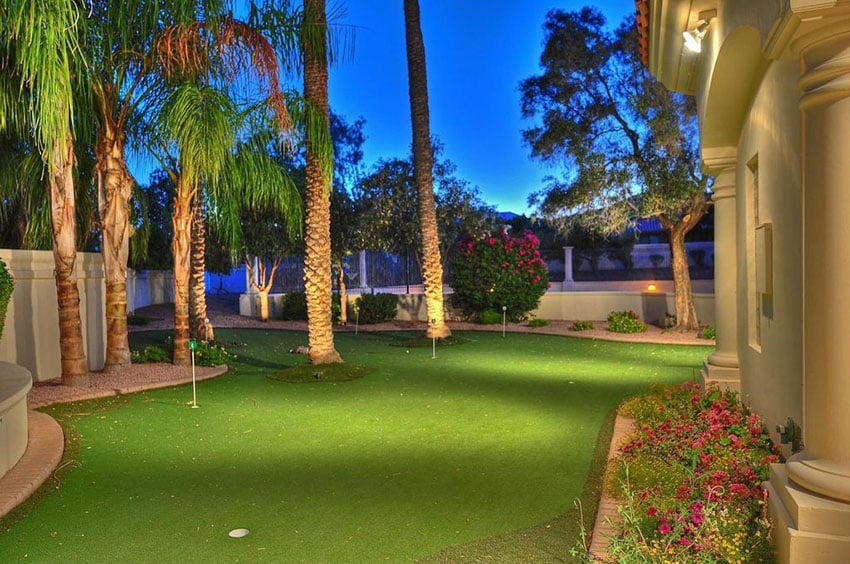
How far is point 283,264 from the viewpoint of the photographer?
2948 centimetres

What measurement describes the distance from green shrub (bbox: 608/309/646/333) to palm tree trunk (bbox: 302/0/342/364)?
9.93 metres

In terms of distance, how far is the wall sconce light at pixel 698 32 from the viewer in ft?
21.8

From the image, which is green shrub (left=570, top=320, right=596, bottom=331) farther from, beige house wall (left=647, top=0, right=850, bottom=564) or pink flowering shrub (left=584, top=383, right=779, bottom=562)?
pink flowering shrub (left=584, top=383, right=779, bottom=562)

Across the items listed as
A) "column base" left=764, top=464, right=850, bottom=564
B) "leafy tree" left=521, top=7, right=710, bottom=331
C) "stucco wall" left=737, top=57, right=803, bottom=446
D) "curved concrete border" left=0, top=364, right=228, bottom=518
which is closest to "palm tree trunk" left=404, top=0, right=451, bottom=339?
"leafy tree" left=521, top=7, right=710, bottom=331

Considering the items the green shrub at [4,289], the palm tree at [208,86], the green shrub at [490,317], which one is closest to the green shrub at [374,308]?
the green shrub at [490,317]

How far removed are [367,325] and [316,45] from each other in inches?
511

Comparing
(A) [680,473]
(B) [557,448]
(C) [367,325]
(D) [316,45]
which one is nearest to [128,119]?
(D) [316,45]

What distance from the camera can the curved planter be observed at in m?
6.10

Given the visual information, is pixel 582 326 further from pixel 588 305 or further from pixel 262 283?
pixel 262 283

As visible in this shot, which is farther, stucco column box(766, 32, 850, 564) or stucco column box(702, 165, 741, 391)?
stucco column box(702, 165, 741, 391)

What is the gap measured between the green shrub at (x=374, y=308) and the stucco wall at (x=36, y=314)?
36.5ft

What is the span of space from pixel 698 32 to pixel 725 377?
154 inches

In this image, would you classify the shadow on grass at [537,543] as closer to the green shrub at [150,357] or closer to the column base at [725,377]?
the column base at [725,377]

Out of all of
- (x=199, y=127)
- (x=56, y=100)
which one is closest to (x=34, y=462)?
(x=56, y=100)
